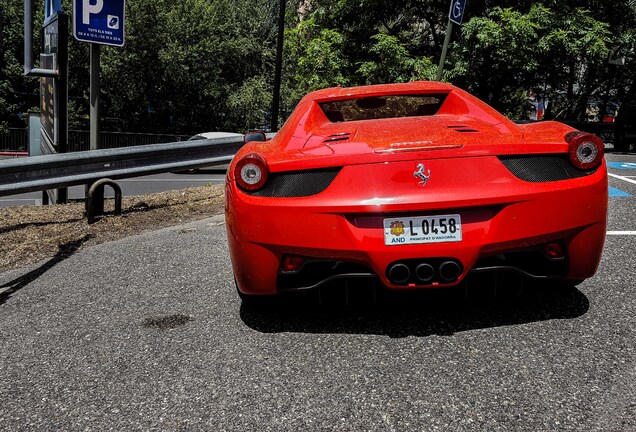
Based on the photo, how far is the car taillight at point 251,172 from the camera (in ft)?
9.83

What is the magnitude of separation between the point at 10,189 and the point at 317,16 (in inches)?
730

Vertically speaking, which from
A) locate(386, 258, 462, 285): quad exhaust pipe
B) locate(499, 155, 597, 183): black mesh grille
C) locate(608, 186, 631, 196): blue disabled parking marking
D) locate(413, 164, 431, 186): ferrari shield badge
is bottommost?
locate(608, 186, 631, 196): blue disabled parking marking

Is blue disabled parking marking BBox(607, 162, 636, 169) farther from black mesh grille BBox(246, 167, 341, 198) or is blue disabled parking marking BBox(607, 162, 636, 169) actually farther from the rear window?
black mesh grille BBox(246, 167, 341, 198)

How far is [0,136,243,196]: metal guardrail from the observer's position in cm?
617

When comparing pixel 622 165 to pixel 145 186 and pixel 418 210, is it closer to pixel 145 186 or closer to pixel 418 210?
pixel 145 186

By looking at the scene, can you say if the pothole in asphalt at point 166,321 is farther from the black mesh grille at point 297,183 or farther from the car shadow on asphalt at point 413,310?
the black mesh grille at point 297,183

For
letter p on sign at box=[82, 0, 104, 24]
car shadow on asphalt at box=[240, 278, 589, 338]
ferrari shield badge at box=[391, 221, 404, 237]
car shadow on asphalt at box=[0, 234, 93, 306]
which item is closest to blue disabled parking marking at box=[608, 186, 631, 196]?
car shadow on asphalt at box=[240, 278, 589, 338]

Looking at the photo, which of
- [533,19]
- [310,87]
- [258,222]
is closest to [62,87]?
[258,222]

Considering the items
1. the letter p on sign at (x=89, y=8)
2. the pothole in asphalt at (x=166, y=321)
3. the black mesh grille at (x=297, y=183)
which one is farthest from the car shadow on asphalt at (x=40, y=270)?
the letter p on sign at (x=89, y=8)

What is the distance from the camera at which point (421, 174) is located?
286 centimetres

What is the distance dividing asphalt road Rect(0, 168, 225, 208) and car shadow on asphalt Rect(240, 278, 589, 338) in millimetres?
9405

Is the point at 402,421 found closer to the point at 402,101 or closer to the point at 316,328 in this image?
the point at 316,328

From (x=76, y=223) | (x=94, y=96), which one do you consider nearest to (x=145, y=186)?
(x=94, y=96)

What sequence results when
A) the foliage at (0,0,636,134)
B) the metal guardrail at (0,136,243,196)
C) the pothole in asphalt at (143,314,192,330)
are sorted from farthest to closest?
1. the foliage at (0,0,636,134)
2. the metal guardrail at (0,136,243,196)
3. the pothole in asphalt at (143,314,192,330)
